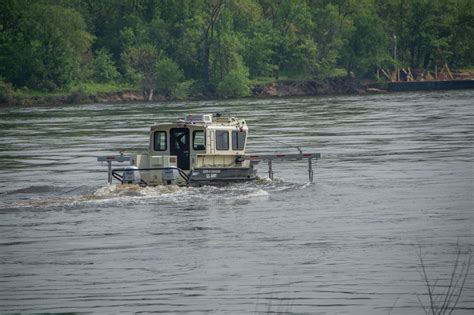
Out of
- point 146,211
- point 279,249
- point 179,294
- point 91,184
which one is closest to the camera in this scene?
point 179,294

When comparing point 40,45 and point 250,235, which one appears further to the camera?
point 40,45

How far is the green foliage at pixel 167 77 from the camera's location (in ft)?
467

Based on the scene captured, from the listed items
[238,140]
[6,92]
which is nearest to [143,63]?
[6,92]

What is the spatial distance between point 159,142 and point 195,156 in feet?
4.48

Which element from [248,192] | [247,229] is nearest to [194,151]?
[248,192]

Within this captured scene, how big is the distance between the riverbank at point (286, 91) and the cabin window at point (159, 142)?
89.7m

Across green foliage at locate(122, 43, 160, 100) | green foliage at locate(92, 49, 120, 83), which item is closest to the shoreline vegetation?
green foliage at locate(122, 43, 160, 100)

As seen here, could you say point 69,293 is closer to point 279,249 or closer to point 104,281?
point 104,281

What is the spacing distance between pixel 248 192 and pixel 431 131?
2754 centimetres

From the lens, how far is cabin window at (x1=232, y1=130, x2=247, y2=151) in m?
42.0

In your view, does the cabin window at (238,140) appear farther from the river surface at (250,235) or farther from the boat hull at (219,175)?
the river surface at (250,235)

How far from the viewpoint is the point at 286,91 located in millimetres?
145375

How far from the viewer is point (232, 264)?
89.3 ft

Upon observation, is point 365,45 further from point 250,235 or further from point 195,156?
point 250,235
